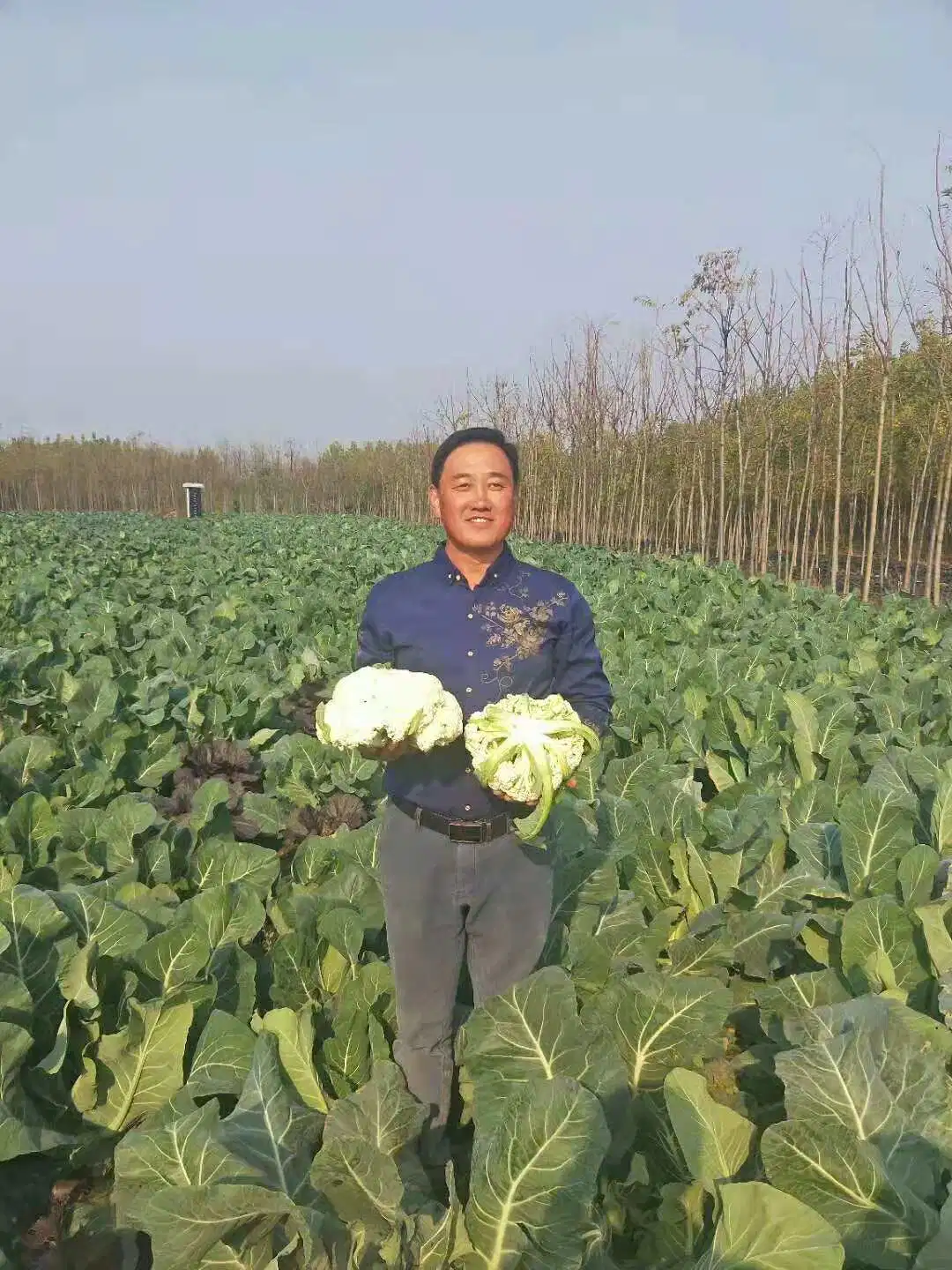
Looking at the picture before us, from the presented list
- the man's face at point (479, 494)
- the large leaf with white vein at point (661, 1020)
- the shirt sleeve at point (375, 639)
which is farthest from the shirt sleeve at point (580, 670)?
the large leaf with white vein at point (661, 1020)

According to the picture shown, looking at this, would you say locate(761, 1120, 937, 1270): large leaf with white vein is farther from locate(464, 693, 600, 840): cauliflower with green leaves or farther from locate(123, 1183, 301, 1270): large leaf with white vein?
locate(123, 1183, 301, 1270): large leaf with white vein

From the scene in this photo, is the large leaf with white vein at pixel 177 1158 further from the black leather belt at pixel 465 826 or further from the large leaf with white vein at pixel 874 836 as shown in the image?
the large leaf with white vein at pixel 874 836

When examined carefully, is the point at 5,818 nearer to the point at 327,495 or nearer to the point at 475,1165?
the point at 475,1165

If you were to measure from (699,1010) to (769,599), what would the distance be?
9.73 meters

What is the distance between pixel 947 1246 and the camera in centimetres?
149

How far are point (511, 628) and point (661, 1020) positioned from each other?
1129 mm

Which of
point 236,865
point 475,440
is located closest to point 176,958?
point 236,865

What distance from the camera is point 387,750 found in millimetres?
2227

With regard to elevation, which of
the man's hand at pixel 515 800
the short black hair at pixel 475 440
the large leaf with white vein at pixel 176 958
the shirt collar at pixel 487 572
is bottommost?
the large leaf with white vein at pixel 176 958

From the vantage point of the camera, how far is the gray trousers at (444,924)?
2.37m

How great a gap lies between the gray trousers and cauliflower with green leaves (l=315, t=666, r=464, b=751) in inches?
12.9

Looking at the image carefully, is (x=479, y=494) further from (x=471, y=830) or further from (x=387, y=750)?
(x=471, y=830)

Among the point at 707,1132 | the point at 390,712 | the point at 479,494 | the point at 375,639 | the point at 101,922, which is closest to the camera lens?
the point at 707,1132

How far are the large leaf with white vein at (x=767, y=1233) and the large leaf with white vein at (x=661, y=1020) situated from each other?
0.79 metres
